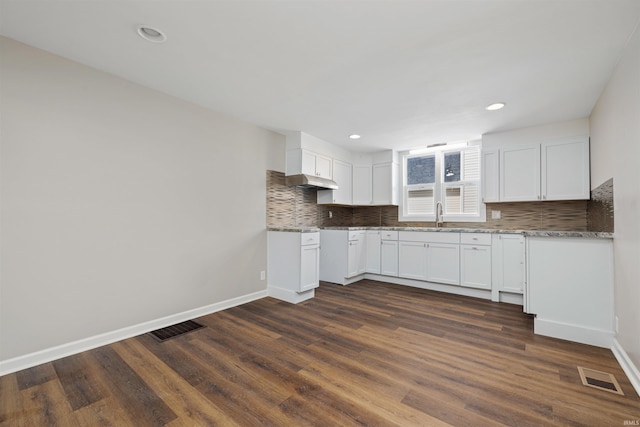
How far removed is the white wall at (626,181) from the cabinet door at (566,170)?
987mm

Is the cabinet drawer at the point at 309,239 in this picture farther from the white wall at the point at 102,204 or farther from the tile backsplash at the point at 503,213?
the white wall at the point at 102,204

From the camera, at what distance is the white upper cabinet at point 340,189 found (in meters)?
4.89

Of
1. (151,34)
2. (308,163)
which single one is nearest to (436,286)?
(308,163)

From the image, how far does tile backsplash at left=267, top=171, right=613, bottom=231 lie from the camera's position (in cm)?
316

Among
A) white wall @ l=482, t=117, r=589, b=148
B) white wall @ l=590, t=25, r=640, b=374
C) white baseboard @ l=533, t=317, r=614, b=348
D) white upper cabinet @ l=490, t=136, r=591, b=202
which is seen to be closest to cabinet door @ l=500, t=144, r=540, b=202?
white upper cabinet @ l=490, t=136, r=591, b=202

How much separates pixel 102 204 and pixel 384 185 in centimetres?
420

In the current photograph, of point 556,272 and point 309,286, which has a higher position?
point 556,272

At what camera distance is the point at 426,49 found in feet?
6.89

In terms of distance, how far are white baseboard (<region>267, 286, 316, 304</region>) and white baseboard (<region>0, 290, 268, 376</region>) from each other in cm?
→ 65

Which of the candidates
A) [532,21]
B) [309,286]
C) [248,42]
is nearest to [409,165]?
[309,286]

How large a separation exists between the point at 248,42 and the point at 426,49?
4.39ft

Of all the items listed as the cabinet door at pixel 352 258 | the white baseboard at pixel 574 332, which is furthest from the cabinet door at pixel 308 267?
the white baseboard at pixel 574 332

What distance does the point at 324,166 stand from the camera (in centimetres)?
458

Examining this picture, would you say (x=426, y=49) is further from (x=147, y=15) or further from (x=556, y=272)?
(x=556, y=272)
